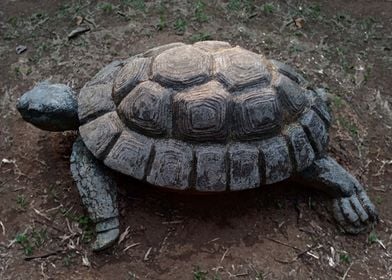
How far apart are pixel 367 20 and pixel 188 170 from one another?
12.5ft

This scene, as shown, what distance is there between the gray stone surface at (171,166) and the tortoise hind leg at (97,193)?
0.45 meters

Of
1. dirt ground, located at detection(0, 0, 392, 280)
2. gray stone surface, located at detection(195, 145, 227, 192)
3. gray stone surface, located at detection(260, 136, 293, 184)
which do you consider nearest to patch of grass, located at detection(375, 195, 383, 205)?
dirt ground, located at detection(0, 0, 392, 280)

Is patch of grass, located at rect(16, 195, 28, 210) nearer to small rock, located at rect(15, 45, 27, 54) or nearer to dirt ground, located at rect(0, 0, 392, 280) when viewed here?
dirt ground, located at rect(0, 0, 392, 280)

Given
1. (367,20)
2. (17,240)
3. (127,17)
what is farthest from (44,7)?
(367,20)

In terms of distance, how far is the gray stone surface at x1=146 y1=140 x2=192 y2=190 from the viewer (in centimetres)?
423

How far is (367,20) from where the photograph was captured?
6.89 metres

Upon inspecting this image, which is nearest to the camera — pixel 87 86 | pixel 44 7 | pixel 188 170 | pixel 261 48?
pixel 188 170

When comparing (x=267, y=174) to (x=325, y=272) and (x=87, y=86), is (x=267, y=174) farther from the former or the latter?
(x=87, y=86)

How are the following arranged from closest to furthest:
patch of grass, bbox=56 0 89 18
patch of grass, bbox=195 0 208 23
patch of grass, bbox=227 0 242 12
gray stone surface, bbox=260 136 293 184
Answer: gray stone surface, bbox=260 136 293 184
patch of grass, bbox=195 0 208 23
patch of grass, bbox=56 0 89 18
patch of grass, bbox=227 0 242 12

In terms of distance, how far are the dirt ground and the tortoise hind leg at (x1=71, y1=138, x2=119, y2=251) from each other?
0.12 meters

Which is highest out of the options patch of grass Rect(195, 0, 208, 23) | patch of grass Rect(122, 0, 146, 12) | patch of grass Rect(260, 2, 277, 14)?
patch of grass Rect(260, 2, 277, 14)

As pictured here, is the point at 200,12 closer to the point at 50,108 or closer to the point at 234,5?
the point at 234,5

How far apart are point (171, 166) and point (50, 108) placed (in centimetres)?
121

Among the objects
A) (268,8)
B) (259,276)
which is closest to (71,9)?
(268,8)
